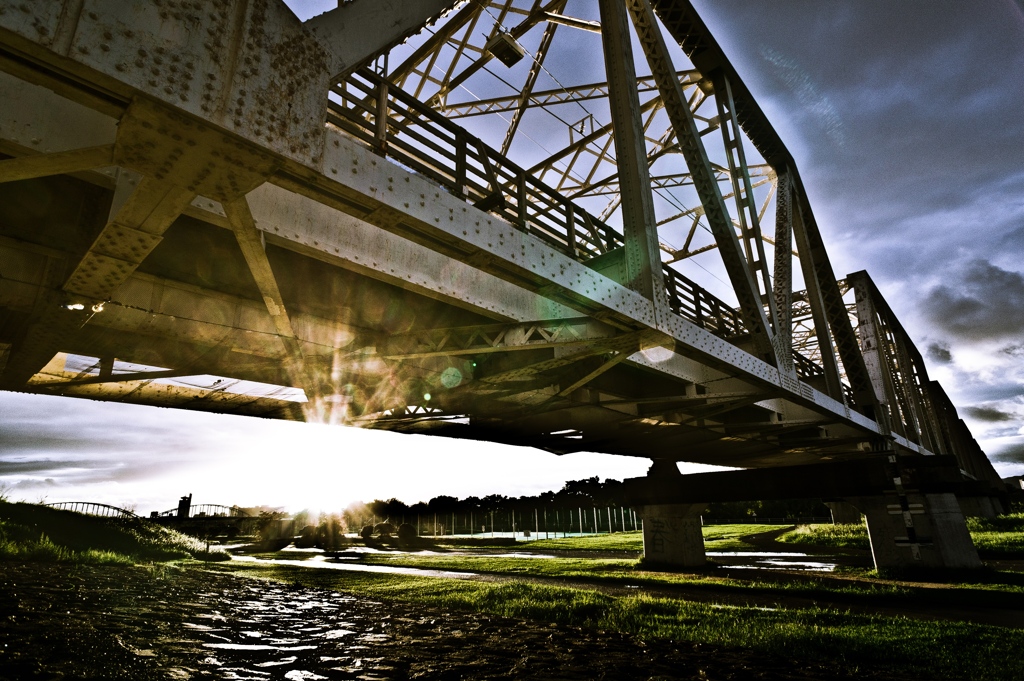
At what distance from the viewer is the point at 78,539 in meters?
18.7

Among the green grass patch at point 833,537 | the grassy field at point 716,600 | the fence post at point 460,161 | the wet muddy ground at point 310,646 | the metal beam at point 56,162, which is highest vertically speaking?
the fence post at point 460,161

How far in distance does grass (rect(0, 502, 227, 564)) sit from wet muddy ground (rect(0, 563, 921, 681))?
7.12 metres

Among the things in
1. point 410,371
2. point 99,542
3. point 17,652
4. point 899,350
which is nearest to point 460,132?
point 410,371

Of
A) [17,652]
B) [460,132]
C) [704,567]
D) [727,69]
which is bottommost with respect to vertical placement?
[704,567]

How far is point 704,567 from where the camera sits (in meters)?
20.2

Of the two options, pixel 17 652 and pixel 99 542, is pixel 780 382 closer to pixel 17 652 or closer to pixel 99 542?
pixel 17 652

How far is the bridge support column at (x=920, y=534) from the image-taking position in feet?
55.1

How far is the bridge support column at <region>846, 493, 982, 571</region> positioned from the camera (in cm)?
1678

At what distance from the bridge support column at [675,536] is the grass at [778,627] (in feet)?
37.5

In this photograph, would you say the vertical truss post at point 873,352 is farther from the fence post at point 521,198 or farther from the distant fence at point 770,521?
the distant fence at point 770,521

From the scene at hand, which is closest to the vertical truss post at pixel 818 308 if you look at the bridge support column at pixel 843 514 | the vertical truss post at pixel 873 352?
the vertical truss post at pixel 873 352

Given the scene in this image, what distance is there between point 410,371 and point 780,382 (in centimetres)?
772

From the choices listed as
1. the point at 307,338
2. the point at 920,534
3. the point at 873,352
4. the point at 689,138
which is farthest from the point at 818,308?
the point at 307,338

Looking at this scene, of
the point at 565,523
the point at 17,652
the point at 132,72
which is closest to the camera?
the point at 132,72
